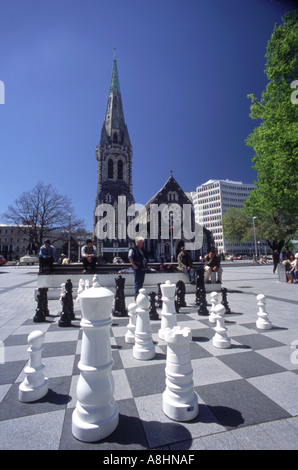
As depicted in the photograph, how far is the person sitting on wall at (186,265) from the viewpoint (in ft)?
27.2

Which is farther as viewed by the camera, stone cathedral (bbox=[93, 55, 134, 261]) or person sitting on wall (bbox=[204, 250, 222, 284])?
stone cathedral (bbox=[93, 55, 134, 261])

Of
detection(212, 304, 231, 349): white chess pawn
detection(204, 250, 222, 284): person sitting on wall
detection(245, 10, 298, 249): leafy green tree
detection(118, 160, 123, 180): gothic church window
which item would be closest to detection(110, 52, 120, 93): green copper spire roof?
detection(118, 160, 123, 180): gothic church window

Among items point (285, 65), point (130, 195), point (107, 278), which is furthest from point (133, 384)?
point (130, 195)

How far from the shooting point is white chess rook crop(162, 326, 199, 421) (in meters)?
1.70

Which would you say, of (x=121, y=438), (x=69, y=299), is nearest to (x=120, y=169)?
(x=69, y=299)

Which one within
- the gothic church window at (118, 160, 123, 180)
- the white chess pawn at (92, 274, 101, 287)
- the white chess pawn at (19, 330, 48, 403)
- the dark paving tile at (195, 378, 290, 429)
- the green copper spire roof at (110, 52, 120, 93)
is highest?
the green copper spire roof at (110, 52, 120, 93)

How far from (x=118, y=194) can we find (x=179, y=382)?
44036mm

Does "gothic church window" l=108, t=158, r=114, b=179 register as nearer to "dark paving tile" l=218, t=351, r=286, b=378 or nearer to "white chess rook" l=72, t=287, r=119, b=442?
"dark paving tile" l=218, t=351, r=286, b=378

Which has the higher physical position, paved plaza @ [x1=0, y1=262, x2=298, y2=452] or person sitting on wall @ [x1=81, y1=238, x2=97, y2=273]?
person sitting on wall @ [x1=81, y1=238, x2=97, y2=273]

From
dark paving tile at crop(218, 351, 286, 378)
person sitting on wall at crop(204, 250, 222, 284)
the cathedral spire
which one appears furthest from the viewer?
the cathedral spire

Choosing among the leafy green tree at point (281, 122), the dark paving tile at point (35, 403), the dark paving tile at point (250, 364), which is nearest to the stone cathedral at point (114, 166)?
the leafy green tree at point (281, 122)

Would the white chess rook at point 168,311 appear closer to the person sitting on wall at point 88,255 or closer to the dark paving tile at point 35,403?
the dark paving tile at point 35,403

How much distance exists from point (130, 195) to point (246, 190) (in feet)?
248

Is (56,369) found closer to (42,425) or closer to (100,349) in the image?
(42,425)
